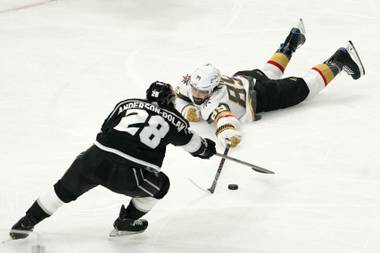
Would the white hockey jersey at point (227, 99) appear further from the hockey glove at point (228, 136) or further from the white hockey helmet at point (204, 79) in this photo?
the hockey glove at point (228, 136)

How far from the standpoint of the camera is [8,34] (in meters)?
7.16

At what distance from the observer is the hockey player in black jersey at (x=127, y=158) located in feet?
12.9

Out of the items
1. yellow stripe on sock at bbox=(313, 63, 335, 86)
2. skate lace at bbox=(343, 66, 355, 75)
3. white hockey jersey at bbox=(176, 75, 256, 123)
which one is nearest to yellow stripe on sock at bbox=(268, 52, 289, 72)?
yellow stripe on sock at bbox=(313, 63, 335, 86)

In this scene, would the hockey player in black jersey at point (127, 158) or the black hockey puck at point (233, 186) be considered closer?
the hockey player in black jersey at point (127, 158)

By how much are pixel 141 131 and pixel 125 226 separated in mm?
483

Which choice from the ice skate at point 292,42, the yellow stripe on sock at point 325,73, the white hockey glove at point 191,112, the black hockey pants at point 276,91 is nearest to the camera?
the white hockey glove at point 191,112

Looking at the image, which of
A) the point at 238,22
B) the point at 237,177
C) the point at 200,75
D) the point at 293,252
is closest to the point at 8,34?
the point at 238,22

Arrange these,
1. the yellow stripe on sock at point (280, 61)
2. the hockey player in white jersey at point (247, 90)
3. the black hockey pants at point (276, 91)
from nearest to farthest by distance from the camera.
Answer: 1. the hockey player in white jersey at point (247, 90)
2. the black hockey pants at point (276, 91)
3. the yellow stripe on sock at point (280, 61)

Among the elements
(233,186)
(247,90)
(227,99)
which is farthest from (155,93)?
(247,90)

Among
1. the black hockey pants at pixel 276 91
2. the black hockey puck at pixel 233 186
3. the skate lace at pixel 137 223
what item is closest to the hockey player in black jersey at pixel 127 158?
the skate lace at pixel 137 223

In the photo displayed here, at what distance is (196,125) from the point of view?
5.47 m

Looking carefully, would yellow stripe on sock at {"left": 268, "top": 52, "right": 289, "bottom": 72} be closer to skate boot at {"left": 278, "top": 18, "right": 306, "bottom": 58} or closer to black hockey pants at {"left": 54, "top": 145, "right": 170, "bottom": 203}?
skate boot at {"left": 278, "top": 18, "right": 306, "bottom": 58}

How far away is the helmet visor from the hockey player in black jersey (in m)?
1.21

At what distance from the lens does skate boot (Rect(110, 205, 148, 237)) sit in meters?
4.12
